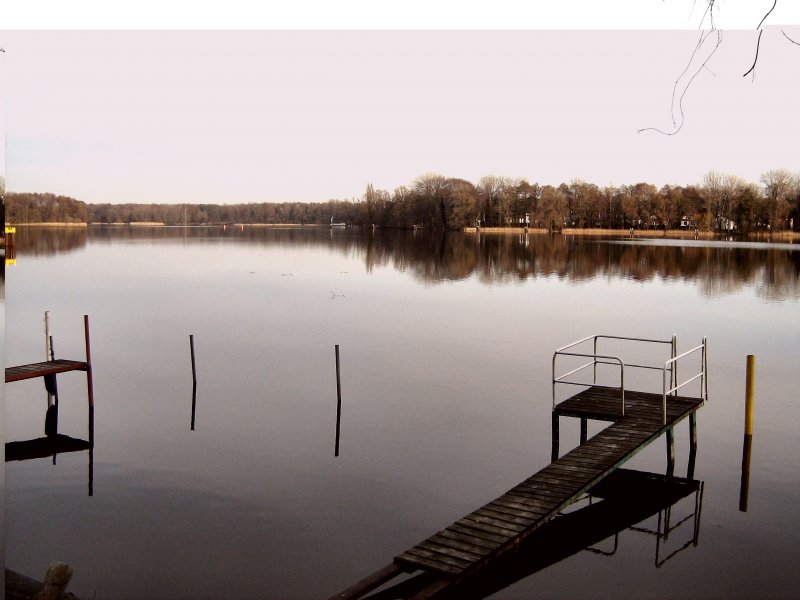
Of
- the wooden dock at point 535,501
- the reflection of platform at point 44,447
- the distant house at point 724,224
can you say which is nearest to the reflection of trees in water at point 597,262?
the distant house at point 724,224

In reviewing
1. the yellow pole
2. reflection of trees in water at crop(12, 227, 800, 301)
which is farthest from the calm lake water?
reflection of trees in water at crop(12, 227, 800, 301)

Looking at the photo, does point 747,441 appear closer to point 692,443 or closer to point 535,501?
point 692,443

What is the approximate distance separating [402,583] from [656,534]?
17.2ft

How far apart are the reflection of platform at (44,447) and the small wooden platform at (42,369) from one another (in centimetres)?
147

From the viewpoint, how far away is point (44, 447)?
1786 centimetres

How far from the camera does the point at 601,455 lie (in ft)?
41.1

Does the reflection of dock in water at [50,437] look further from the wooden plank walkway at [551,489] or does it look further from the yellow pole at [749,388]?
the yellow pole at [749,388]

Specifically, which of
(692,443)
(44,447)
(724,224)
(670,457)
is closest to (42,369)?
(44,447)

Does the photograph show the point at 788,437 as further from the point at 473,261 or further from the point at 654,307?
the point at 473,261

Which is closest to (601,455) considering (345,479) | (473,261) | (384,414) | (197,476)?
(345,479)

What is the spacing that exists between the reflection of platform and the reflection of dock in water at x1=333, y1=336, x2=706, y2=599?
10638mm

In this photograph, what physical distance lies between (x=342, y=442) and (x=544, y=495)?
809 cm

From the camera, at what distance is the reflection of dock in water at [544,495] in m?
8.75

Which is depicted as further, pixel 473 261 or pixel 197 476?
pixel 473 261
